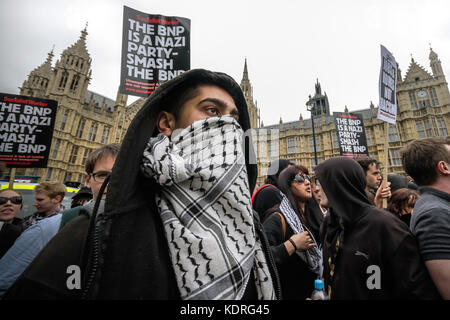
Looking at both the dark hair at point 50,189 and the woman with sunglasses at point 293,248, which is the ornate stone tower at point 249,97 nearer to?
the dark hair at point 50,189

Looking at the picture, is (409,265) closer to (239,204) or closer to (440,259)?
(440,259)

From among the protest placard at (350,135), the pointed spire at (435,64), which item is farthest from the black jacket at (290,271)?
the pointed spire at (435,64)

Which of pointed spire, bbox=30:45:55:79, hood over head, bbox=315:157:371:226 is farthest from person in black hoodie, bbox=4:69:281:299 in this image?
pointed spire, bbox=30:45:55:79

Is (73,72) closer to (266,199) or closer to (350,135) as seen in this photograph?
(350,135)

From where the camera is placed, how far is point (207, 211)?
824 mm

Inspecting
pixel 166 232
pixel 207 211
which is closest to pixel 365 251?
pixel 207 211

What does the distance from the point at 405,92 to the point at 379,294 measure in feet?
113

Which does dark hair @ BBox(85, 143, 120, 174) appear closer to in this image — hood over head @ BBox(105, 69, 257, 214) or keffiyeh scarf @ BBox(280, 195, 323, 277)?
hood over head @ BBox(105, 69, 257, 214)

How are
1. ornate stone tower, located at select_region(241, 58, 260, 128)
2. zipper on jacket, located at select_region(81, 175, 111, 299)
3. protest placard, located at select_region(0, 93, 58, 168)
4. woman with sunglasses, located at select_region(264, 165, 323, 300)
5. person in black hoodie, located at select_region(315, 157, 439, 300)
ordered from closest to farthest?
1. zipper on jacket, located at select_region(81, 175, 111, 299)
2. person in black hoodie, located at select_region(315, 157, 439, 300)
3. woman with sunglasses, located at select_region(264, 165, 323, 300)
4. protest placard, located at select_region(0, 93, 58, 168)
5. ornate stone tower, located at select_region(241, 58, 260, 128)

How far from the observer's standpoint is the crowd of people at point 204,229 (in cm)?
67

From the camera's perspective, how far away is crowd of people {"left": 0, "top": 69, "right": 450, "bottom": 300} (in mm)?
667

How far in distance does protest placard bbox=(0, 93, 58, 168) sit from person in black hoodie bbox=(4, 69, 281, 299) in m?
6.44

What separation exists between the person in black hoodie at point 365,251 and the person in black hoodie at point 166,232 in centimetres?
101
